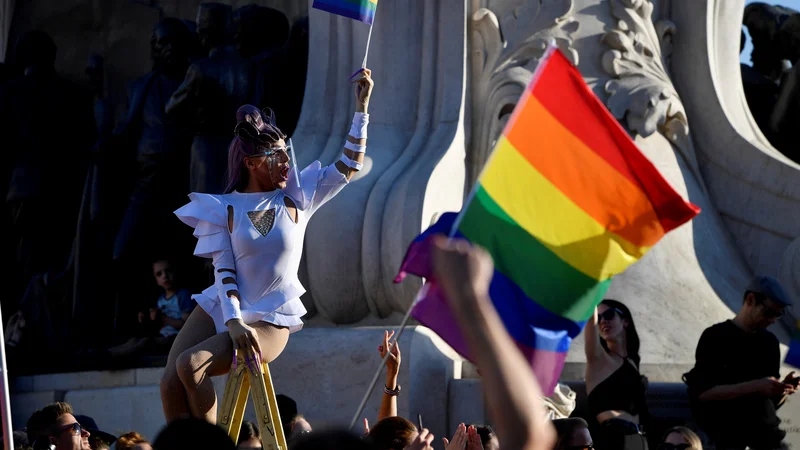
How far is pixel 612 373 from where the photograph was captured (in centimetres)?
711

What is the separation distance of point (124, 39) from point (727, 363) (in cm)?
871

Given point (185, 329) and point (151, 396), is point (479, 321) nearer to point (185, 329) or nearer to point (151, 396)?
point (185, 329)

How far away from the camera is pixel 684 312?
9.37m

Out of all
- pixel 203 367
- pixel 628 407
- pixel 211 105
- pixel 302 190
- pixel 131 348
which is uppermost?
pixel 302 190

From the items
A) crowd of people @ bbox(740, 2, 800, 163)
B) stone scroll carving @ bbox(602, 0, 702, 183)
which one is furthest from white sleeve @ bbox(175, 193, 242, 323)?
crowd of people @ bbox(740, 2, 800, 163)

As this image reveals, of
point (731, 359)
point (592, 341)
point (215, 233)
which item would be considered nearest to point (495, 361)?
point (215, 233)

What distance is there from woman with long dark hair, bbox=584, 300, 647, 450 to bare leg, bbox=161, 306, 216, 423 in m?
1.96

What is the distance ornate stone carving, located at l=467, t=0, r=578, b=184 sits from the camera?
32.4ft

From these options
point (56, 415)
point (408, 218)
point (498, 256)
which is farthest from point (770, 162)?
point (498, 256)

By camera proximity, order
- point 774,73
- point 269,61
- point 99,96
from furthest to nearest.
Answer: point 99,96 → point 774,73 → point 269,61

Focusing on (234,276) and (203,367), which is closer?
(203,367)

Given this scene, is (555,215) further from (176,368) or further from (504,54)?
(504,54)

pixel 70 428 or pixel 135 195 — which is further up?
pixel 70 428

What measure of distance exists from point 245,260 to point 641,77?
5.23 metres
